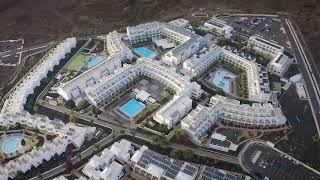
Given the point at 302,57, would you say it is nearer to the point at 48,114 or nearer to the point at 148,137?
the point at 148,137

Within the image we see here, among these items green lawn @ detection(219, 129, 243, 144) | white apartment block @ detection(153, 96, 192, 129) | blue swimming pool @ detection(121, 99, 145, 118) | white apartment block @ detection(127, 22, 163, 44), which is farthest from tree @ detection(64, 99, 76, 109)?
green lawn @ detection(219, 129, 243, 144)

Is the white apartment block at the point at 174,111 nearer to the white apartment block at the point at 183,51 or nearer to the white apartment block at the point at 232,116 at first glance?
the white apartment block at the point at 232,116

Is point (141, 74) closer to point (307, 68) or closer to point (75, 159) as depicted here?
point (75, 159)

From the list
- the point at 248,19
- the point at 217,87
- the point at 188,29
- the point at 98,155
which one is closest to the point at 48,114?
the point at 98,155

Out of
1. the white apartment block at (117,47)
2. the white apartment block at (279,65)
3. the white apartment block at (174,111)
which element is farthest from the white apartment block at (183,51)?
the white apartment block at (279,65)

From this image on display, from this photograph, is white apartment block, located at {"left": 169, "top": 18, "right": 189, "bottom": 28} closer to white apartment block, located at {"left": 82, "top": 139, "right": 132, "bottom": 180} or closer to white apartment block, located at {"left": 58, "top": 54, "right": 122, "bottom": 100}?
white apartment block, located at {"left": 58, "top": 54, "right": 122, "bottom": 100}

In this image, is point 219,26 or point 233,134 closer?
point 233,134

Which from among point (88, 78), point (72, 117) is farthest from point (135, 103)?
point (72, 117)
